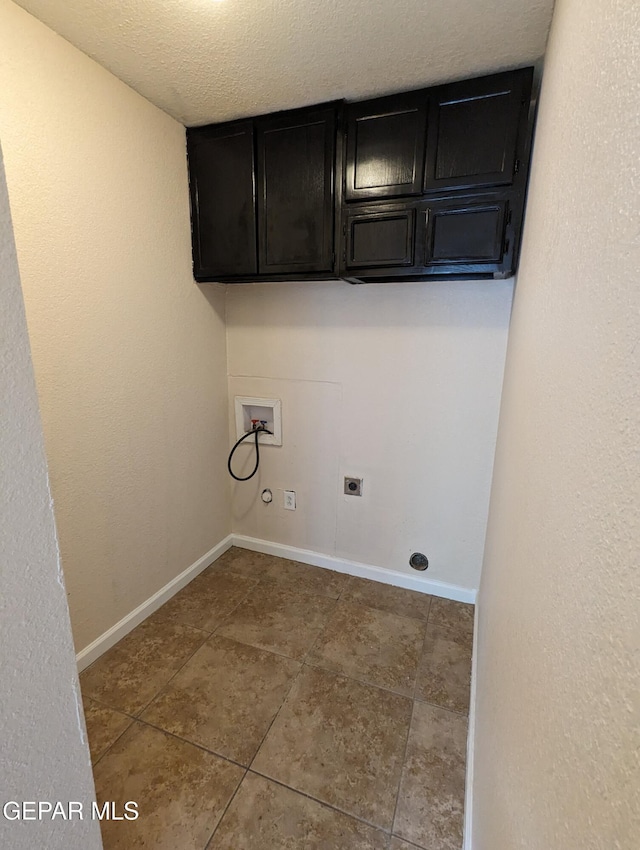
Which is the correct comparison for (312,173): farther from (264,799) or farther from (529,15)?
(264,799)

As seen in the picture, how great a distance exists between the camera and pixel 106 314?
5.32 feet

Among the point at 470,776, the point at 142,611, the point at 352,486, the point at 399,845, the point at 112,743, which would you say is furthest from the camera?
the point at 352,486

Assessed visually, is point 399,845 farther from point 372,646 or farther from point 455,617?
point 455,617

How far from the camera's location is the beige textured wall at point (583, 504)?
293 mm

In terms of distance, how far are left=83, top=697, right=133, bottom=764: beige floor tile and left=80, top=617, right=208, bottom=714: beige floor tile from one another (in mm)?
26

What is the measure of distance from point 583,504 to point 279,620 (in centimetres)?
187

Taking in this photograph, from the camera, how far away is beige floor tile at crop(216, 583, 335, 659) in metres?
1.82

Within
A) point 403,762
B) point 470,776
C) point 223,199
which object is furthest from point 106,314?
point 470,776

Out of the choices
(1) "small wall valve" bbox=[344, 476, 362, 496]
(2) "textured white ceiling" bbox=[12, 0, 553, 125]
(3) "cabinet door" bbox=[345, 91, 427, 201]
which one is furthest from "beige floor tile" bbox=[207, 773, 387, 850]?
(2) "textured white ceiling" bbox=[12, 0, 553, 125]

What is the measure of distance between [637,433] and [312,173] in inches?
72.6

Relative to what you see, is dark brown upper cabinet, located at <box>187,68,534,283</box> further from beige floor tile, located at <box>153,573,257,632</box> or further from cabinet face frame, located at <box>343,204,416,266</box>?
beige floor tile, located at <box>153,573,257,632</box>

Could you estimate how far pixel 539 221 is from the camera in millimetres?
1001

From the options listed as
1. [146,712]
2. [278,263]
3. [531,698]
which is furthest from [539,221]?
[146,712]

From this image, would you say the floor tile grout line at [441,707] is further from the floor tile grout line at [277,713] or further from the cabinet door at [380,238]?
the cabinet door at [380,238]
